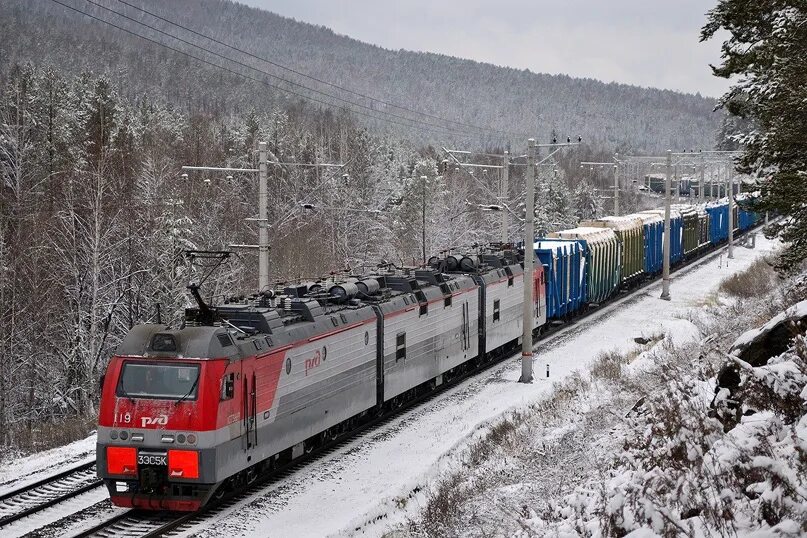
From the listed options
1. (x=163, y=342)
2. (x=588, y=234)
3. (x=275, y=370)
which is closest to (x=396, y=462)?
(x=275, y=370)

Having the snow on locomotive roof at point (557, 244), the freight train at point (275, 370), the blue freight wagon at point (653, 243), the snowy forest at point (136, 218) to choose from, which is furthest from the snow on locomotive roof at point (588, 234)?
the freight train at point (275, 370)

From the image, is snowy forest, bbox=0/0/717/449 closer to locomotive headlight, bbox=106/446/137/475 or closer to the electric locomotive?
the electric locomotive

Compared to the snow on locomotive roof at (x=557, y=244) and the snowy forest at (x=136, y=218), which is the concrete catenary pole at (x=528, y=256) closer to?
the snowy forest at (x=136, y=218)

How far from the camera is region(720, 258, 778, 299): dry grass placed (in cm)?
4066

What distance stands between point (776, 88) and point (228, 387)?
10.5 m

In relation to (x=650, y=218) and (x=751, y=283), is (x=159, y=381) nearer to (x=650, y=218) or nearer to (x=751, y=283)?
(x=751, y=283)

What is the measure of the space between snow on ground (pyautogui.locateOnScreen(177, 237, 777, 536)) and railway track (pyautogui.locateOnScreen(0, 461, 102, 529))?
8.88 feet

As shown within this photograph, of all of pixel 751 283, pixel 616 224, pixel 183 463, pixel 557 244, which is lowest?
pixel 183 463

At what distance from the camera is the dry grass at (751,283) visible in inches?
1601

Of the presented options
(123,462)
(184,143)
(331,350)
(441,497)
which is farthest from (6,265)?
(184,143)

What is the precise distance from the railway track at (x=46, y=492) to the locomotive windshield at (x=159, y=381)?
2292 millimetres

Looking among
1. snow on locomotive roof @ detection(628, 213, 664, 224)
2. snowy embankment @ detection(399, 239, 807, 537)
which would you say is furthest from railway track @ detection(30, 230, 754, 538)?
snow on locomotive roof @ detection(628, 213, 664, 224)

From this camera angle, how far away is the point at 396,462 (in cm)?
1853

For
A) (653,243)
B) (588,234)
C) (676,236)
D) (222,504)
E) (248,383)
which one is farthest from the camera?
(676,236)
